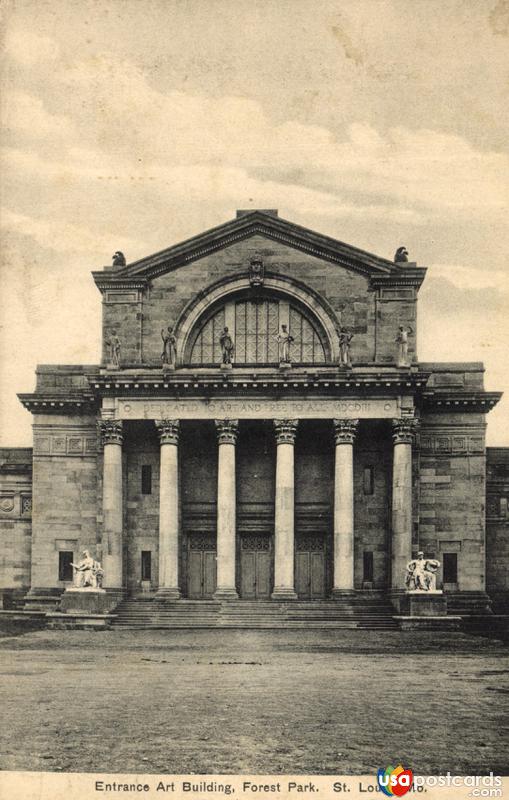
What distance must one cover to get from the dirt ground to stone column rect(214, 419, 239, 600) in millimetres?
8699

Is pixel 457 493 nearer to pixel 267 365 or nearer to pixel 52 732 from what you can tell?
pixel 267 365

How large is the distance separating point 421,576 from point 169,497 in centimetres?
1064

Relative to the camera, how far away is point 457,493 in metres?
45.7

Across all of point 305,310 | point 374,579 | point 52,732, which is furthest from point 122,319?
point 52,732

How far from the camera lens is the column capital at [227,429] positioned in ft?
142

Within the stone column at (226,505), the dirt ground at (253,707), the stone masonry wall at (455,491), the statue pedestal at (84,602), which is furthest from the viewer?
the stone masonry wall at (455,491)

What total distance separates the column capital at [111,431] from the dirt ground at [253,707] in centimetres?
1152

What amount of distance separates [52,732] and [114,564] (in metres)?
24.5

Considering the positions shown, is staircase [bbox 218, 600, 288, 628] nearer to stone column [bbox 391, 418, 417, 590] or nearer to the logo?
stone column [bbox 391, 418, 417, 590]

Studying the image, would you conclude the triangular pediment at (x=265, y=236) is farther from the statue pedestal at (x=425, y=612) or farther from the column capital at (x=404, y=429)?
→ the statue pedestal at (x=425, y=612)

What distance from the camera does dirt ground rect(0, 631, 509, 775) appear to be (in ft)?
56.6

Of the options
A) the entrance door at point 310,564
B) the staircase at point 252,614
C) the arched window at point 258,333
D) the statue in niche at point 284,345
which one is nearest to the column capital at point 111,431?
the arched window at point 258,333

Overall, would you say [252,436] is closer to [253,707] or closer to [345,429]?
[345,429]

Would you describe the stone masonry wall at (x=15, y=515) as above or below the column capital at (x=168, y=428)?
below
